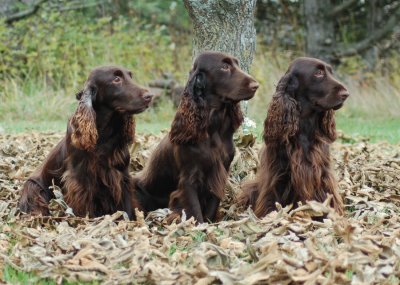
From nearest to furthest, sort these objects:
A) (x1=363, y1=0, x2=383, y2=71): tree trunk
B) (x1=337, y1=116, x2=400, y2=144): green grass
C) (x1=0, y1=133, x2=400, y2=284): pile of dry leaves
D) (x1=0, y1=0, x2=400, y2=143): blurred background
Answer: (x1=0, y1=133, x2=400, y2=284): pile of dry leaves → (x1=337, y1=116, x2=400, y2=144): green grass → (x1=0, y1=0, x2=400, y2=143): blurred background → (x1=363, y1=0, x2=383, y2=71): tree trunk

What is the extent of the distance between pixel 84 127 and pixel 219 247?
5.32 ft

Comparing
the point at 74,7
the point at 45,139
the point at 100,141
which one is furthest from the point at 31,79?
the point at 100,141

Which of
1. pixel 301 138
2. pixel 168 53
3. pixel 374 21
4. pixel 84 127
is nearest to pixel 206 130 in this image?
pixel 301 138

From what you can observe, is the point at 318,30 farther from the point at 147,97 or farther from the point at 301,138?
the point at 147,97

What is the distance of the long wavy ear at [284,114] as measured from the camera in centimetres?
542

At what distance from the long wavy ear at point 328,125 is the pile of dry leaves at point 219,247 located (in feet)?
1.94

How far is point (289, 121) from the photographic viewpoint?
541 cm

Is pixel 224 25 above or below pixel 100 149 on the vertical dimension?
above

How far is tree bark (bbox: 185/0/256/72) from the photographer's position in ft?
21.9

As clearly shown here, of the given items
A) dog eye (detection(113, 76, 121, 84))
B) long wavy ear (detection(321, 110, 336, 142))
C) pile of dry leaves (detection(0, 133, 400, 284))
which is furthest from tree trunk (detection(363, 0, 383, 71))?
dog eye (detection(113, 76, 121, 84))

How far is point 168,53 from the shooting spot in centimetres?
1623

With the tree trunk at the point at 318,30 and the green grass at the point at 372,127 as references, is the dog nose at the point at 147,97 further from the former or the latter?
the tree trunk at the point at 318,30

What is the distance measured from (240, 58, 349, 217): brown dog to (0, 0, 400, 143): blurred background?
5.52 meters

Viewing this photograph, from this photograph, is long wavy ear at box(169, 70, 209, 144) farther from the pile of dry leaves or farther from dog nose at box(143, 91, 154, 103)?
the pile of dry leaves
